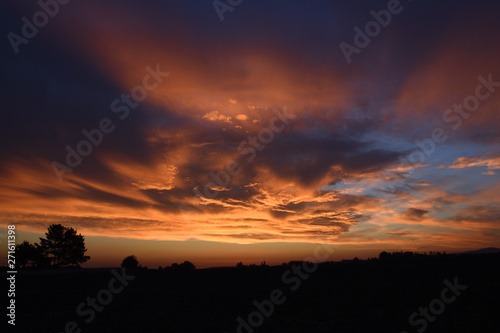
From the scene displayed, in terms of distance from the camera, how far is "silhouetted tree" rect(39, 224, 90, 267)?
73.9m

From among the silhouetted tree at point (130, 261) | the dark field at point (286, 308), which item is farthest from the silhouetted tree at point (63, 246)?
the dark field at point (286, 308)

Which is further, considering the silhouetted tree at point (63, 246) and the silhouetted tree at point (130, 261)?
the silhouetted tree at point (130, 261)

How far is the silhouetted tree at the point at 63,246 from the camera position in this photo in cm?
7394

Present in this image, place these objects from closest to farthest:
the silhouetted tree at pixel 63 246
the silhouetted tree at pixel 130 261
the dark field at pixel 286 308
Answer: the dark field at pixel 286 308
the silhouetted tree at pixel 63 246
the silhouetted tree at pixel 130 261

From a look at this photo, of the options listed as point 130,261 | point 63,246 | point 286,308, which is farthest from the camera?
point 130,261

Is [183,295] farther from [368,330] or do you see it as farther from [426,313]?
[426,313]

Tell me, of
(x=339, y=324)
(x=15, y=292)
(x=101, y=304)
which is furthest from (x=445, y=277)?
(x=15, y=292)

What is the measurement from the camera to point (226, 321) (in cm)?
1858

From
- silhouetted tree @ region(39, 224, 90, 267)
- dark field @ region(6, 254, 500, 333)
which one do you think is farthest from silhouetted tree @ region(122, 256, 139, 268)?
dark field @ region(6, 254, 500, 333)

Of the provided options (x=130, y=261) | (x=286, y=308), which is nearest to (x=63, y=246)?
(x=130, y=261)

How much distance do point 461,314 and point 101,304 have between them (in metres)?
25.1

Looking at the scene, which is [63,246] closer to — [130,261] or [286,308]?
[130,261]

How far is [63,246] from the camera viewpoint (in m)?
75.4

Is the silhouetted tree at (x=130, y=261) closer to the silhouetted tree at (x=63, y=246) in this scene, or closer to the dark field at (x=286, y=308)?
the silhouetted tree at (x=63, y=246)
